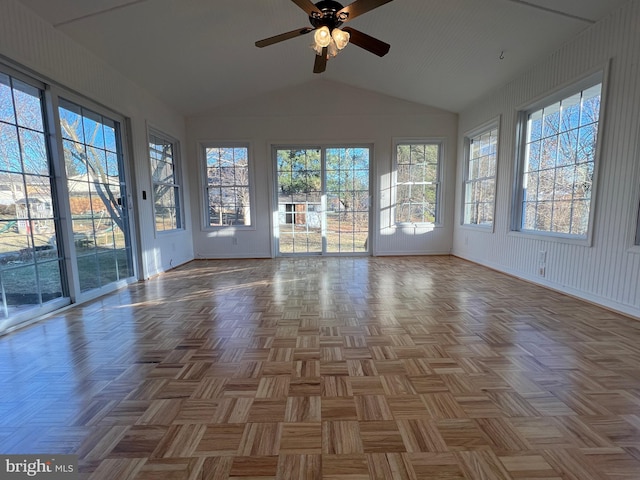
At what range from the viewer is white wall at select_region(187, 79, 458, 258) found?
5.21m

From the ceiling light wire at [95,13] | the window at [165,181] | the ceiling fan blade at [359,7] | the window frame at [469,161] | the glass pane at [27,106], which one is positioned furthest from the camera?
Answer: the window at [165,181]

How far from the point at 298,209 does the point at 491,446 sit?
473 cm

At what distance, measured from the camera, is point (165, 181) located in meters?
4.66

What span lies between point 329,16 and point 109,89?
2729 millimetres

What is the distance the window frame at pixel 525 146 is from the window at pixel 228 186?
4.28 m

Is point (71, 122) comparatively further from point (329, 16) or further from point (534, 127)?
point (534, 127)

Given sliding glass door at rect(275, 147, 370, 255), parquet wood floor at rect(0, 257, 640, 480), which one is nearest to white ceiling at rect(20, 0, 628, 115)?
sliding glass door at rect(275, 147, 370, 255)

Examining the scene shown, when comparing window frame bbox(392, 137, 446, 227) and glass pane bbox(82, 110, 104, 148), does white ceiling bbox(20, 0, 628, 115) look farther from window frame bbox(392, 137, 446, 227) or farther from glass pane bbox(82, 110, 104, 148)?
window frame bbox(392, 137, 446, 227)

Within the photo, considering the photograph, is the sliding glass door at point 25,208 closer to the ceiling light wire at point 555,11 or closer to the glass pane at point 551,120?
the ceiling light wire at point 555,11

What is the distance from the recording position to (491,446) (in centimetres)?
112

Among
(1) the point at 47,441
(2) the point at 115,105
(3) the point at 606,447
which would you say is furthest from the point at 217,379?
(2) the point at 115,105

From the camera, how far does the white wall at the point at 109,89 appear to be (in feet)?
7.40

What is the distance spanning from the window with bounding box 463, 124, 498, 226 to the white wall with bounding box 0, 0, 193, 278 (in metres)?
5.05

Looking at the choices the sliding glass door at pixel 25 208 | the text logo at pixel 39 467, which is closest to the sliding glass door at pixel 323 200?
the sliding glass door at pixel 25 208
